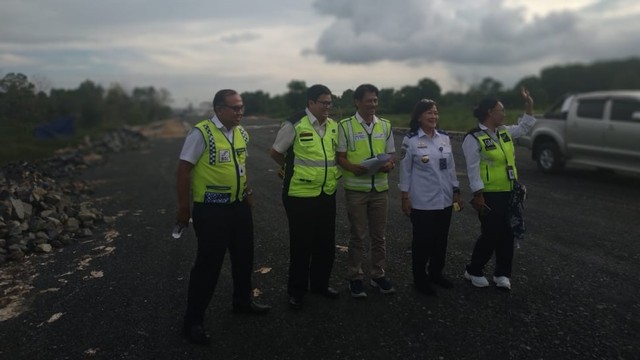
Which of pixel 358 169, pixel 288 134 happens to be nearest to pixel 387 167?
pixel 358 169

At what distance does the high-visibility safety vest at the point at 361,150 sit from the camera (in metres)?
4.16

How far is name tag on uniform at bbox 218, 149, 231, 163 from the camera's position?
3.64m

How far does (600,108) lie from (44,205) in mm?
10743

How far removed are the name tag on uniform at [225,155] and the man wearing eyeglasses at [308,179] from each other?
1.64ft

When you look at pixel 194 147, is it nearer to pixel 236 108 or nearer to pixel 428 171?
pixel 236 108

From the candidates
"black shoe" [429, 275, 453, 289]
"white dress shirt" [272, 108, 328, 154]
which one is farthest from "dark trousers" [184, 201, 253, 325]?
"black shoe" [429, 275, 453, 289]

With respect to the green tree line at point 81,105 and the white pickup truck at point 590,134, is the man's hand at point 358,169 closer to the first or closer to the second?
the white pickup truck at point 590,134

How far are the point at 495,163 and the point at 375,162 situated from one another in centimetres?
115

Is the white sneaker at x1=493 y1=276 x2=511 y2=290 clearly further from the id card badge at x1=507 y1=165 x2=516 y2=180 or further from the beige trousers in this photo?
the beige trousers

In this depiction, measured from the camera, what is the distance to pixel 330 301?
4316 mm

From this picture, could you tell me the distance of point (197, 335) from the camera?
3.61m

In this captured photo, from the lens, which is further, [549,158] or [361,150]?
[549,158]

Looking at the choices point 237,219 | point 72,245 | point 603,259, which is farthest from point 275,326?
point 72,245

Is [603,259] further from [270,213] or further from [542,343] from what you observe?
[270,213]
